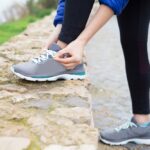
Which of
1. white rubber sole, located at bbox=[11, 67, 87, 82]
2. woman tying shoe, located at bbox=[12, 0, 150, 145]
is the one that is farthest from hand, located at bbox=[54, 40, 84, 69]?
white rubber sole, located at bbox=[11, 67, 87, 82]

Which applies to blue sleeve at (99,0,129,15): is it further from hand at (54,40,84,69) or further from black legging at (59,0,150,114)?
hand at (54,40,84,69)

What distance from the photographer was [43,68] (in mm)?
2805

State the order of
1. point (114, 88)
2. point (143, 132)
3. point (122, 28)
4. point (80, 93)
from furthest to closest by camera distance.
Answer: point (114, 88) → point (80, 93) → point (143, 132) → point (122, 28)

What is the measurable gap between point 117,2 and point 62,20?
0.52 meters

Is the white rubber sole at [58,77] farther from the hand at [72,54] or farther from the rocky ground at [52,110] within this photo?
the hand at [72,54]

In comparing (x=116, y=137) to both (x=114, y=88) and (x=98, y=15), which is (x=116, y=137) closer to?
(x=98, y=15)

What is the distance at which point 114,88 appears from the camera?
4527mm

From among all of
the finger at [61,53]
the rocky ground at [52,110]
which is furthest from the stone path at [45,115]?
the finger at [61,53]

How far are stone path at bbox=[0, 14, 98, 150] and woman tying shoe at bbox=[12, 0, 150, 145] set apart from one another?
116mm

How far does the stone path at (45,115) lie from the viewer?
227cm

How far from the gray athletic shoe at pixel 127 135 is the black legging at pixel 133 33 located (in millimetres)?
126

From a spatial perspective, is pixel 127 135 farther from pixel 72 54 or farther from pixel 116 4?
pixel 116 4

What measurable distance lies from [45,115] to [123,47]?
47 centimetres

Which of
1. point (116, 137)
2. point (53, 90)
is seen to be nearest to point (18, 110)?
point (53, 90)
